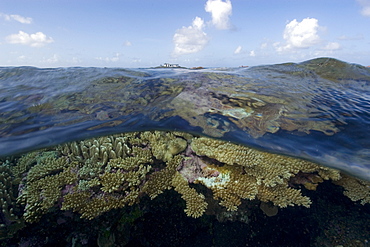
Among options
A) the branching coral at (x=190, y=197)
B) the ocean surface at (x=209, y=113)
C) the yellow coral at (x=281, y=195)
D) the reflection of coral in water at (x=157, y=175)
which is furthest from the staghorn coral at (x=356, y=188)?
the branching coral at (x=190, y=197)

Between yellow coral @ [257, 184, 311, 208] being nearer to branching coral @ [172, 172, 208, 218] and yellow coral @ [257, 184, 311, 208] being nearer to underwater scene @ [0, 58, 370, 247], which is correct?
underwater scene @ [0, 58, 370, 247]

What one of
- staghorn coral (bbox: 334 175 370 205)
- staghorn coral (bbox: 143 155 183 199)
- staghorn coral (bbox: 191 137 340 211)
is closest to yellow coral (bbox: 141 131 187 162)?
staghorn coral (bbox: 143 155 183 199)

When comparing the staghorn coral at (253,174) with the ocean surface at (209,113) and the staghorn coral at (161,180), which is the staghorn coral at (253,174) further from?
the staghorn coral at (161,180)

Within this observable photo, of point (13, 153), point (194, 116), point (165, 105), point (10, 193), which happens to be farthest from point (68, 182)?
point (194, 116)

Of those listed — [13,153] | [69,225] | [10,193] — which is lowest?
[69,225]

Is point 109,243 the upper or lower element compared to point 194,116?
lower

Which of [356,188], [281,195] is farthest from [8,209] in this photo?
[356,188]

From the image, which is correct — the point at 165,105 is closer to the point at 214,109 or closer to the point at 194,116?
the point at 194,116
